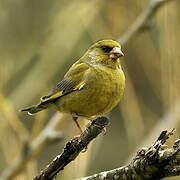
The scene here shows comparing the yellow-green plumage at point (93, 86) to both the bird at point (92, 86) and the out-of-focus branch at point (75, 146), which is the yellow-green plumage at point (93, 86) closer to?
the bird at point (92, 86)

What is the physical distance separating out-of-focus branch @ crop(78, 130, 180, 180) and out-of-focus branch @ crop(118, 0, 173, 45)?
2505mm

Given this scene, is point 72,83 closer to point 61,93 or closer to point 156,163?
point 61,93

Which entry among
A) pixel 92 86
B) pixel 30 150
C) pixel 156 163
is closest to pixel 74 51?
pixel 30 150

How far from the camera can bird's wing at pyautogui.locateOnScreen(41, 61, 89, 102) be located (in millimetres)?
4512

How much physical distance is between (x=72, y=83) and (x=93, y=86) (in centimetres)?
32

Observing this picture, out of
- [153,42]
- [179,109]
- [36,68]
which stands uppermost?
[36,68]

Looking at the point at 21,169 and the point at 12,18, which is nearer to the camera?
the point at 21,169

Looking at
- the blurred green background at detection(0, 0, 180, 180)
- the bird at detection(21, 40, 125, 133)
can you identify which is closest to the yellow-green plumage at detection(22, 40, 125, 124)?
the bird at detection(21, 40, 125, 133)

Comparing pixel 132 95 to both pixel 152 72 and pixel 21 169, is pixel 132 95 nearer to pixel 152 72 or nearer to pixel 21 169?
pixel 152 72

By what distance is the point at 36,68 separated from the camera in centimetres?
552

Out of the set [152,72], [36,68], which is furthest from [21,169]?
[152,72]

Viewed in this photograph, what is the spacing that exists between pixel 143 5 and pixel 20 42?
Result: 1.63 m

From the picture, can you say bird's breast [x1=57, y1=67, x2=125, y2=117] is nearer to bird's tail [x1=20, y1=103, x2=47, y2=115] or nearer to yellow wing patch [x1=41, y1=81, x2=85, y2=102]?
yellow wing patch [x1=41, y1=81, x2=85, y2=102]

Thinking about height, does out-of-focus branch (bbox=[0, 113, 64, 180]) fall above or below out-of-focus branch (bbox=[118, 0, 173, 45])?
below
